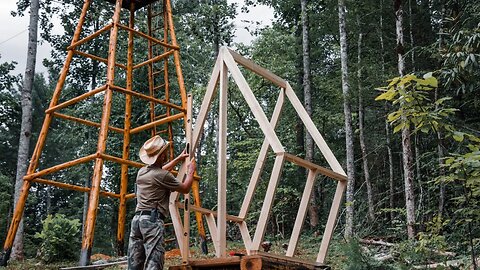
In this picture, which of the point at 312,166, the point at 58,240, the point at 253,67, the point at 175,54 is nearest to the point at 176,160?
the point at 312,166

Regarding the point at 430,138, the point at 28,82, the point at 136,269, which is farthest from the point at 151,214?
the point at 430,138

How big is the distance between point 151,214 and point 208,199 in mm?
19278

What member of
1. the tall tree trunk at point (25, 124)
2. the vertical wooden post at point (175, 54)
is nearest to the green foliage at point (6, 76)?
the tall tree trunk at point (25, 124)

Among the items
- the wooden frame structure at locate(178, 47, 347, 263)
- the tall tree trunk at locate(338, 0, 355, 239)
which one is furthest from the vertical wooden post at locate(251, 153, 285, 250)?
the tall tree trunk at locate(338, 0, 355, 239)

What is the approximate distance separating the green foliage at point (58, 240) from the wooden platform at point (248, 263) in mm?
7457

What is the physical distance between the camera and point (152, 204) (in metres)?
4.91

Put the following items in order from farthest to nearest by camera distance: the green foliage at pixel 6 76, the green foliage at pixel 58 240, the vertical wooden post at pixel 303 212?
1. the green foliage at pixel 6 76
2. the green foliage at pixel 58 240
3. the vertical wooden post at pixel 303 212

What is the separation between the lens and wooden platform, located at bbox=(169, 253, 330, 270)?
175 inches

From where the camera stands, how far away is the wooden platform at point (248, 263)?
14.6 ft

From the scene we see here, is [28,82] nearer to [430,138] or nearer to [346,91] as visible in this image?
[346,91]

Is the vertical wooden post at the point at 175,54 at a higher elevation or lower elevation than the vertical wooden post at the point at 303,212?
higher

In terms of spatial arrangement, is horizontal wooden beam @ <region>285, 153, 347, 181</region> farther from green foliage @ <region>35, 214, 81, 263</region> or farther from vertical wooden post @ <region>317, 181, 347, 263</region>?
green foliage @ <region>35, 214, 81, 263</region>

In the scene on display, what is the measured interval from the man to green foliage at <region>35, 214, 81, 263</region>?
712 centimetres

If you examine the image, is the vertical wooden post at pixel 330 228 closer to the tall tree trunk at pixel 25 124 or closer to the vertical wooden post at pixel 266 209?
the vertical wooden post at pixel 266 209
